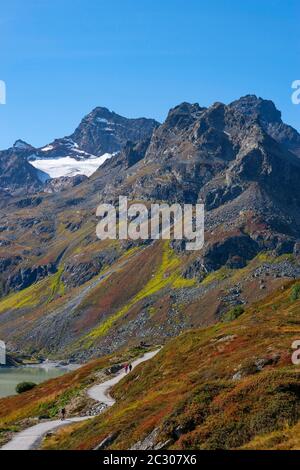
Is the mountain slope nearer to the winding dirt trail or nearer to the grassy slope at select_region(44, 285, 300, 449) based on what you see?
the grassy slope at select_region(44, 285, 300, 449)

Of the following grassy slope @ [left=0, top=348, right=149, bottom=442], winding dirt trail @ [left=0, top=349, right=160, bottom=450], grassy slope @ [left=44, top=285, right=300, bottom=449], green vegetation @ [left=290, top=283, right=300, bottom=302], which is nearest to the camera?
grassy slope @ [left=44, top=285, right=300, bottom=449]

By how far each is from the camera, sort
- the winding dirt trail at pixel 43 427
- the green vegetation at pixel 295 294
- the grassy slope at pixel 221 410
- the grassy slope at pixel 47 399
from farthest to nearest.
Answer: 1. the green vegetation at pixel 295 294
2. the grassy slope at pixel 47 399
3. the winding dirt trail at pixel 43 427
4. the grassy slope at pixel 221 410

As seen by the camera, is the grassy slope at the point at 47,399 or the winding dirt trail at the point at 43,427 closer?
the winding dirt trail at the point at 43,427

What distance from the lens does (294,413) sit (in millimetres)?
31453

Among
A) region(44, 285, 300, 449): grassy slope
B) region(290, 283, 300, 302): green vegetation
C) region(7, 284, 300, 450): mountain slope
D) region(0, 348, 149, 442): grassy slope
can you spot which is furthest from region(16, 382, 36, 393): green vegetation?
region(290, 283, 300, 302): green vegetation

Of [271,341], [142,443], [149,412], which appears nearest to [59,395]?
[271,341]

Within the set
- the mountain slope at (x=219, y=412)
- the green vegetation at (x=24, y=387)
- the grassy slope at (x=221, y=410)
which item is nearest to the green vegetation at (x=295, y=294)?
the grassy slope at (x=221, y=410)

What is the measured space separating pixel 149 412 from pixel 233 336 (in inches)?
1249

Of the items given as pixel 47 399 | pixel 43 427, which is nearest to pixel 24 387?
pixel 47 399

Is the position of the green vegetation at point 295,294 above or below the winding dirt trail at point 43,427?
above

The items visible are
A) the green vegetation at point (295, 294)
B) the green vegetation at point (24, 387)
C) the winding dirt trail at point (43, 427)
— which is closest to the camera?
the winding dirt trail at point (43, 427)

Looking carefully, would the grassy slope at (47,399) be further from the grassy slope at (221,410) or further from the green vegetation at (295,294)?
the green vegetation at (295,294)

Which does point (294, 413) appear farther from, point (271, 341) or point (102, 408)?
point (102, 408)

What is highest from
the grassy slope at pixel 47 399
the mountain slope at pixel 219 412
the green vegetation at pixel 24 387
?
the mountain slope at pixel 219 412
